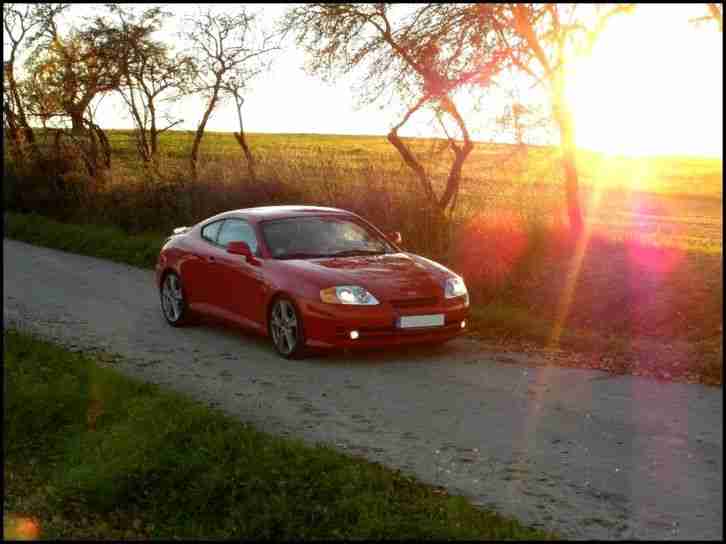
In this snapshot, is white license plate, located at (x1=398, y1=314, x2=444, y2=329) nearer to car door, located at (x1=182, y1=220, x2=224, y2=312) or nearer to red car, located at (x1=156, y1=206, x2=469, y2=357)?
red car, located at (x1=156, y1=206, x2=469, y2=357)

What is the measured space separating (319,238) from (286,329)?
4.71ft

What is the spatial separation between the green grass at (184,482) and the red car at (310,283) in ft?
7.75

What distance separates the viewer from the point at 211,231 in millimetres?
13125

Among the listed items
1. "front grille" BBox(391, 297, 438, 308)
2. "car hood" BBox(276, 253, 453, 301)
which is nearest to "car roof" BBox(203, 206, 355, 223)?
"car hood" BBox(276, 253, 453, 301)

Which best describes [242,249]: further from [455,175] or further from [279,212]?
[455,175]

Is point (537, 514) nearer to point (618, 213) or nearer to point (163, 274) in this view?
point (163, 274)

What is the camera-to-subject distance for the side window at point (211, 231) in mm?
12992

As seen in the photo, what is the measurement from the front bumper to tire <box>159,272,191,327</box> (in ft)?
9.21

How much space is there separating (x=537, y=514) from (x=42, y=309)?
9.74 metres

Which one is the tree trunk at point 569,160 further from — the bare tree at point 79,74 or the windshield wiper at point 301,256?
the bare tree at point 79,74

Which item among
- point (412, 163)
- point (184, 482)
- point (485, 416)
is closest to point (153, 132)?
point (412, 163)

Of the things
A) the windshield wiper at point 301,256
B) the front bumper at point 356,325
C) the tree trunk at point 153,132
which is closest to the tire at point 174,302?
the windshield wiper at point 301,256

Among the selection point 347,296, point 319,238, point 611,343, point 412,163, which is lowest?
point 611,343

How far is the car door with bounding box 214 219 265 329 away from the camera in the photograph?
38.2 feet
